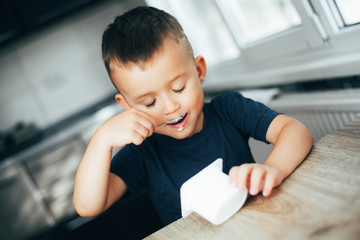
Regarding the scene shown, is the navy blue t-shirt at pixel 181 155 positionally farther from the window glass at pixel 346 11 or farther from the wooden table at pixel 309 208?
the window glass at pixel 346 11

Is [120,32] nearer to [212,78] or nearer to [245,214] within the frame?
[245,214]

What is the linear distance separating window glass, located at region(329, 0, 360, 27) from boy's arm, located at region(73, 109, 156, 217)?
37.2 inches

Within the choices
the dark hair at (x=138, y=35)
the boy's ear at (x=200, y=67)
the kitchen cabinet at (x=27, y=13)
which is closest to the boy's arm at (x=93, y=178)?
the dark hair at (x=138, y=35)

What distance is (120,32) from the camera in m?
0.77

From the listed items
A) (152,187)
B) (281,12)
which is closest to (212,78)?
(281,12)

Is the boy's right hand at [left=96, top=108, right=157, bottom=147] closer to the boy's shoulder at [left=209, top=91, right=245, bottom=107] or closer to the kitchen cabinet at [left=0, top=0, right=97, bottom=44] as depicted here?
the boy's shoulder at [left=209, top=91, right=245, bottom=107]

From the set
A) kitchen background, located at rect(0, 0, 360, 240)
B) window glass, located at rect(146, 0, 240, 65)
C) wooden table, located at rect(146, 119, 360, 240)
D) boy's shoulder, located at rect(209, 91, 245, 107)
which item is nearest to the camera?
wooden table, located at rect(146, 119, 360, 240)

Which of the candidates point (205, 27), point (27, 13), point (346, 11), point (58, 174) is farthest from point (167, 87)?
point (27, 13)

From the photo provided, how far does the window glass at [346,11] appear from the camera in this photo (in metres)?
1.16

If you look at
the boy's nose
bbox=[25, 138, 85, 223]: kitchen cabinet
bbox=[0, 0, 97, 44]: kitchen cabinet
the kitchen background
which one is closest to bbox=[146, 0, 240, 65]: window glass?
the kitchen background

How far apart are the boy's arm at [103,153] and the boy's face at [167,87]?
1.5 inches

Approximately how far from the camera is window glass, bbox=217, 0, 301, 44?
151cm

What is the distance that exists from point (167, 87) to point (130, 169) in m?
0.35

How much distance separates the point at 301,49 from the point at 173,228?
3.75 feet
